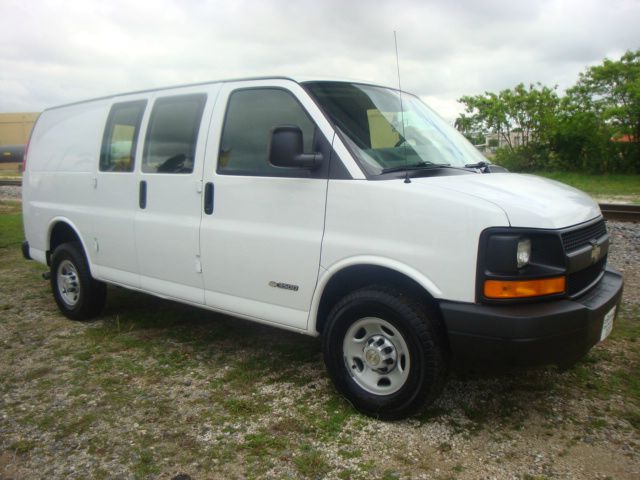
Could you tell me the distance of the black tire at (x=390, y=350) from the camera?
10.6 ft

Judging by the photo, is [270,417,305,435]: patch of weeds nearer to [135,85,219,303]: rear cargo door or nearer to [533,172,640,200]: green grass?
[135,85,219,303]: rear cargo door

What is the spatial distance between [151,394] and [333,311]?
1.48 meters

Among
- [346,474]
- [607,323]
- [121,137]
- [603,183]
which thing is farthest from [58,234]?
[603,183]

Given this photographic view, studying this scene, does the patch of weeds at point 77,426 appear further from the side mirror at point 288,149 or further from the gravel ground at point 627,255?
the gravel ground at point 627,255

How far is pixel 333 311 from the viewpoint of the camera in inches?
140

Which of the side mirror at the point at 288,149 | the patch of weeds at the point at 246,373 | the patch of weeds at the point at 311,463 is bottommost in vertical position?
the patch of weeds at the point at 246,373

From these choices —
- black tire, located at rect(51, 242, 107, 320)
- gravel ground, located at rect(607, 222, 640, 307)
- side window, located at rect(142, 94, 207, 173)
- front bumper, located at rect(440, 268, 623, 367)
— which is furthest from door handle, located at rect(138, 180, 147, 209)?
gravel ground, located at rect(607, 222, 640, 307)

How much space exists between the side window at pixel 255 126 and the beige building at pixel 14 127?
38.2 meters

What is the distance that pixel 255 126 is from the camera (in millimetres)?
4012

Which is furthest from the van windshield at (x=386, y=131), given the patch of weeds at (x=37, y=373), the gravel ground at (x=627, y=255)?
the patch of weeds at (x=37, y=373)

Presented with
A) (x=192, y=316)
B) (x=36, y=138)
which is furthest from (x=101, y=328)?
(x=36, y=138)

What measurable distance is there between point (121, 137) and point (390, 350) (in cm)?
309

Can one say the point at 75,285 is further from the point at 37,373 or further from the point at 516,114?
the point at 516,114

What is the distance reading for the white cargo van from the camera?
3.02 metres
